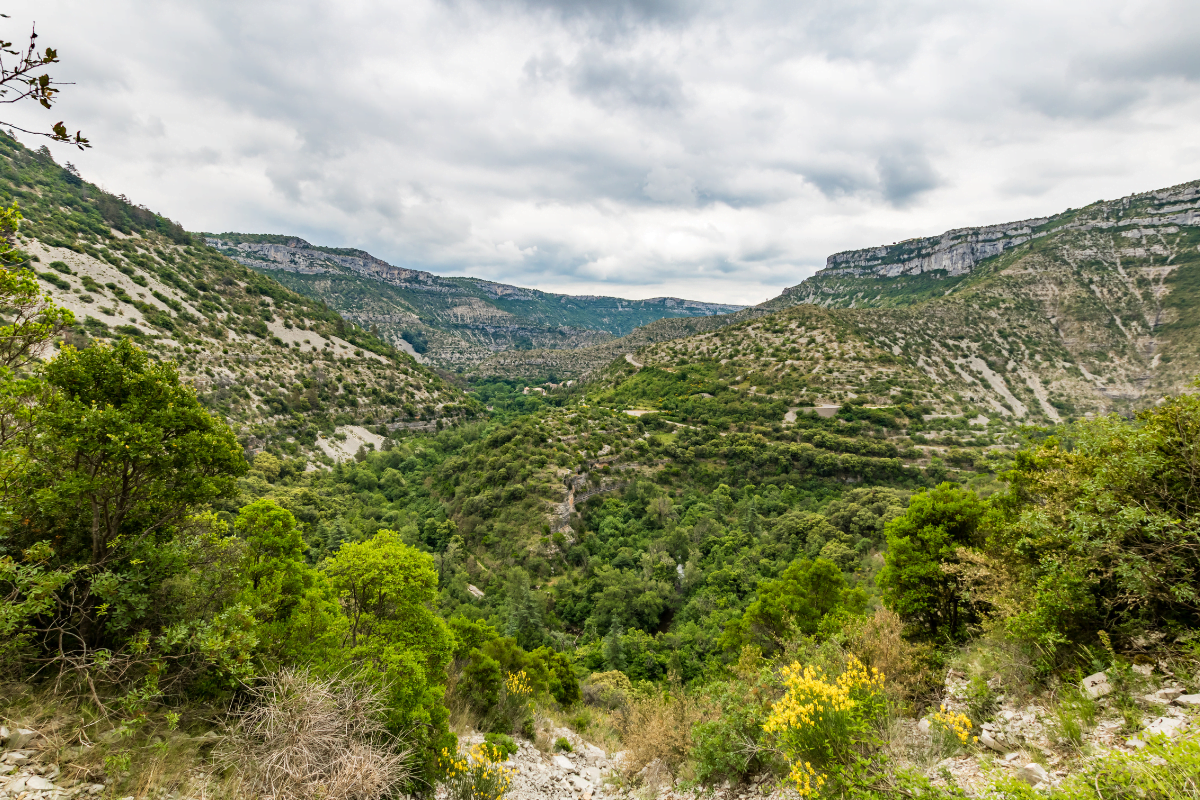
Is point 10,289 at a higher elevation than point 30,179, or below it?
below

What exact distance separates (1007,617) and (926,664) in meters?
2.61

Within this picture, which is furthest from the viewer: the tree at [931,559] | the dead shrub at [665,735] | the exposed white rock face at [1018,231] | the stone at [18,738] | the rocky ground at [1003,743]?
the exposed white rock face at [1018,231]

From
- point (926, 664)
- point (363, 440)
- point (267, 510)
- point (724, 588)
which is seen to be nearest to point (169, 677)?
point (267, 510)

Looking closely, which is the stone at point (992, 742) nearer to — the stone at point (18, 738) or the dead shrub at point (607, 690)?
the stone at point (18, 738)

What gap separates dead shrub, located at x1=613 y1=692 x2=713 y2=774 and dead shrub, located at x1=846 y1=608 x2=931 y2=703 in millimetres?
4185

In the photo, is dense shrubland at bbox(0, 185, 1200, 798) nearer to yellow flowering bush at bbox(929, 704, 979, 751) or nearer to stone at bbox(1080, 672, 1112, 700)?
yellow flowering bush at bbox(929, 704, 979, 751)

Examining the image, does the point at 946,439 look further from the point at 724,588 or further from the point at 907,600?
the point at 907,600

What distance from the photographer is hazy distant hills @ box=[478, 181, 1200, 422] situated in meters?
80.8

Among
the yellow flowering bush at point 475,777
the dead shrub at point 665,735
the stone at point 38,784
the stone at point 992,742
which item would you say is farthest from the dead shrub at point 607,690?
the stone at point 38,784

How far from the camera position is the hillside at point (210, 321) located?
159 feet

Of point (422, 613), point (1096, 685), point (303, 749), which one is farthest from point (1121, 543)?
point (422, 613)

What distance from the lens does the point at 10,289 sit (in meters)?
5.70

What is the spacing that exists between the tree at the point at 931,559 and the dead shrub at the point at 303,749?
14.8 metres

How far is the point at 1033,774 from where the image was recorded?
525 centimetres
